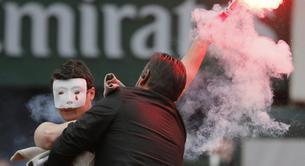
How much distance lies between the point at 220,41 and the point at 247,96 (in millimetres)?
360

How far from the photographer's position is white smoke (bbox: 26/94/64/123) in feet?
13.9

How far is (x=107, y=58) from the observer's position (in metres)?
4.41

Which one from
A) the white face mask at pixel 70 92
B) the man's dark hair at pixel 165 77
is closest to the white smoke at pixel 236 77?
the man's dark hair at pixel 165 77

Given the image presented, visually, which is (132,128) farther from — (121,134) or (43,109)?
(43,109)

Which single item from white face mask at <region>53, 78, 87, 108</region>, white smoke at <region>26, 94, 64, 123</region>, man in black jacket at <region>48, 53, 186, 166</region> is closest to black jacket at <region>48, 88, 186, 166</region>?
man in black jacket at <region>48, 53, 186, 166</region>

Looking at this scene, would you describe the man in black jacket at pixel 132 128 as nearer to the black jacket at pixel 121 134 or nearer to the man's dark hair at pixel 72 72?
the black jacket at pixel 121 134

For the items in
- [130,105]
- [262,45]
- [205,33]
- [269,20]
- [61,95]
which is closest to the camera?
[130,105]

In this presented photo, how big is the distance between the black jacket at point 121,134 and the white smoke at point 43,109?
80.8 inches

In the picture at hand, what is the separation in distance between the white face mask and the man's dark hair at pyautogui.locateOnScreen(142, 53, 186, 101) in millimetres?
245

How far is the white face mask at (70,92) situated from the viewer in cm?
228

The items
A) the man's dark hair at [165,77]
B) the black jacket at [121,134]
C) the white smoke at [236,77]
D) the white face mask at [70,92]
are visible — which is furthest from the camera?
the white smoke at [236,77]

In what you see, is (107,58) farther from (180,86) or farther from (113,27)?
(180,86)

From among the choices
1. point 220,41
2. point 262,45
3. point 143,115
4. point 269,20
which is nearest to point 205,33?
point 220,41

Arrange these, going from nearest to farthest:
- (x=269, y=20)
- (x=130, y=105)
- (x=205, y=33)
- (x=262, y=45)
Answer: (x=130, y=105) → (x=205, y=33) → (x=262, y=45) → (x=269, y=20)
